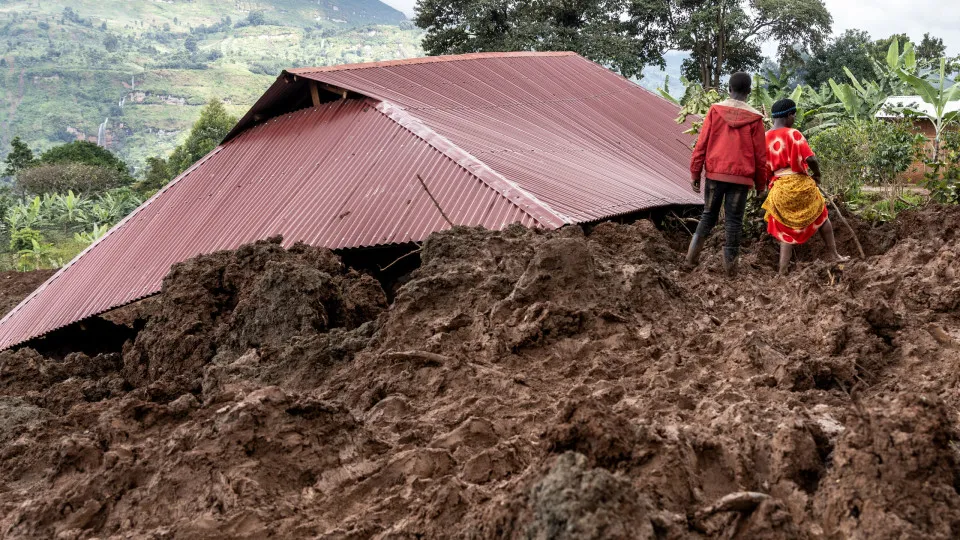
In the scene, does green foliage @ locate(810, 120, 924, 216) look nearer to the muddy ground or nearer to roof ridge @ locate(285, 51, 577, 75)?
the muddy ground

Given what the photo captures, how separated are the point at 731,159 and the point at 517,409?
3211 mm

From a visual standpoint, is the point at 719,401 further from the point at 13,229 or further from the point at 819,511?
the point at 13,229

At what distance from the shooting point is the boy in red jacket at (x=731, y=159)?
5801 millimetres

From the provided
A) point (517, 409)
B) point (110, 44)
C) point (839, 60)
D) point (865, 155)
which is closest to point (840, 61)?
point (839, 60)

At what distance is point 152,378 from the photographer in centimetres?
533

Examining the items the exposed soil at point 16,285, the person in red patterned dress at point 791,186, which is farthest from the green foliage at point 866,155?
the exposed soil at point 16,285

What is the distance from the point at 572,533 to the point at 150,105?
122m

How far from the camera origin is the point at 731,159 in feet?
19.1

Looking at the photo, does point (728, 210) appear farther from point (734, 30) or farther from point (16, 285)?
point (734, 30)

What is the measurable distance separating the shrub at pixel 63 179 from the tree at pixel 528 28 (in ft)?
66.5

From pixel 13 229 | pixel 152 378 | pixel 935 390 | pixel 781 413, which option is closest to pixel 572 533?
pixel 781 413

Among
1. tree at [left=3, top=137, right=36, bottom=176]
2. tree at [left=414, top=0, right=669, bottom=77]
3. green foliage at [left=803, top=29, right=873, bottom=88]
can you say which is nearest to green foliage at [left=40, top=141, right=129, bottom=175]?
tree at [left=3, top=137, right=36, bottom=176]

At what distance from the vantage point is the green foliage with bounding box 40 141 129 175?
46.5 meters

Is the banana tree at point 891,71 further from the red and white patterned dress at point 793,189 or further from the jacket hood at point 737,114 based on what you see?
the jacket hood at point 737,114
